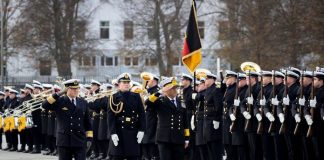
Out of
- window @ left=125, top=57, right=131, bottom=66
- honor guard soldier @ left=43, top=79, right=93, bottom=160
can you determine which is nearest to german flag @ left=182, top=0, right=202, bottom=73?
honor guard soldier @ left=43, top=79, right=93, bottom=160

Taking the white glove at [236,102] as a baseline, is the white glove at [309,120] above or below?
below

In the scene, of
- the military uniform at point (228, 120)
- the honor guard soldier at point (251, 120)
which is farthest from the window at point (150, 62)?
the honor guard soldier at point (251, 120)

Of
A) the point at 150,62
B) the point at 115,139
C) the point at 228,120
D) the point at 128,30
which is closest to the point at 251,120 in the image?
the point at 228,120

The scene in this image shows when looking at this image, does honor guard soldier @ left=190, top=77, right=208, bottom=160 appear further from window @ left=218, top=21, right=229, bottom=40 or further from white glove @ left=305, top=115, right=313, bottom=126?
window @ left=218, top=21, right=229, bottom=40

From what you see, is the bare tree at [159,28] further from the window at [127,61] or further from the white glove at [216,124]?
the white glove at [216,124]

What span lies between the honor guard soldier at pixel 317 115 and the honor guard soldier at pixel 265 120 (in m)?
1.26

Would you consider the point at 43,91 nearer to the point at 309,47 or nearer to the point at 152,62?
the point at 309,47

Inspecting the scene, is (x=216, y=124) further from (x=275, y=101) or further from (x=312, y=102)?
(x=312, y=102)

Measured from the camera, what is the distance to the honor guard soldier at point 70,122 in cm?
1542

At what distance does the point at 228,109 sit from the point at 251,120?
77cm

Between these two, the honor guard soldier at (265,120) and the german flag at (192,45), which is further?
the german flag at (192,45)

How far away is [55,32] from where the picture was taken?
5291 cm

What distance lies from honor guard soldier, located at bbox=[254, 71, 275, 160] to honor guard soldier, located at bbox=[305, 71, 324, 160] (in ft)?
4.12

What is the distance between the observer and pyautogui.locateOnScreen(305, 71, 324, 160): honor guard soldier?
15375mm
